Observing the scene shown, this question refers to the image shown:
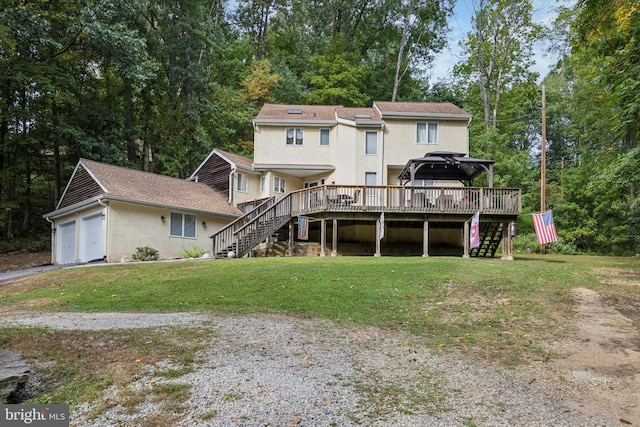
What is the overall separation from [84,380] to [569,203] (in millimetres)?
33218

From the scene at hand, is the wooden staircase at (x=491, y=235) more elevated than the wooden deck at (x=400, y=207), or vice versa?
the wooden deck at (x=400, y=207)

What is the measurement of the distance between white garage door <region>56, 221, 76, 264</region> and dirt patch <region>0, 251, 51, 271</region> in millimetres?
953

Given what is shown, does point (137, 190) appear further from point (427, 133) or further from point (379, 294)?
point (427, 133)

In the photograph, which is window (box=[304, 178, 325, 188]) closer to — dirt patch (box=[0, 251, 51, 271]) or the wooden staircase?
the wooden staircase

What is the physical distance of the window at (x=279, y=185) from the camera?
2597cm

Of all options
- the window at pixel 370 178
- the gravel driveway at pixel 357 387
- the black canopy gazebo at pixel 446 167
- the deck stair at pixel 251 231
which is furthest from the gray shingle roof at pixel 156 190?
the gravel driveway at pixel 357 387

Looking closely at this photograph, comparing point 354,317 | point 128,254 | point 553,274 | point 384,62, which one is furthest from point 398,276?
point 384,62

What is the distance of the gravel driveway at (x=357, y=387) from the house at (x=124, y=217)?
42.3 ft

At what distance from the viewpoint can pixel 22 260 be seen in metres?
21.9

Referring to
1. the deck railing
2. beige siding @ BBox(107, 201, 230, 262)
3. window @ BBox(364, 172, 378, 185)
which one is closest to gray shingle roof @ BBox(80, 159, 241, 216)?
beige siding @ BBox(107, 201, 230, 262)

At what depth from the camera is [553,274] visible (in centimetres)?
1222

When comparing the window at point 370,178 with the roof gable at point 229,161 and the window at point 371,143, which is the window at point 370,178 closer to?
the window at point 371,143

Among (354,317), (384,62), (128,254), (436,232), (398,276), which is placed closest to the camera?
(354,317)

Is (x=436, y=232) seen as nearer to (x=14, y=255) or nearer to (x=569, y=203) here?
(x=569, y=203)
